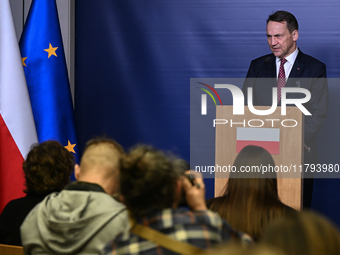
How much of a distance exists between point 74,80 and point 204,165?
66.3 inches

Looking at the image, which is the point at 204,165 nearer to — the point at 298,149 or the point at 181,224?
the point at 298,149

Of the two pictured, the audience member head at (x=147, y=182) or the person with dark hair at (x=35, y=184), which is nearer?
the audience member head at (x=147, y=182)

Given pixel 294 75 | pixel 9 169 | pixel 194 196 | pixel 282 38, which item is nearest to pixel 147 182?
pixel 194 196

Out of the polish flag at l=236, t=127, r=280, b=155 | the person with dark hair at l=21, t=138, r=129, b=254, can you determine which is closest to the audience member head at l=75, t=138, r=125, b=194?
the person with dark hair at l=21, t=138, r=129, b=254

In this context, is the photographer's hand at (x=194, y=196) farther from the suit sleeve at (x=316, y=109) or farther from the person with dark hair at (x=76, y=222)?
the suit sleeve at (x=316, y=109)

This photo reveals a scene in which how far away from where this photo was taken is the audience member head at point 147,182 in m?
1.11

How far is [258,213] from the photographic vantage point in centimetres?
175

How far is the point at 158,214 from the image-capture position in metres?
1.09

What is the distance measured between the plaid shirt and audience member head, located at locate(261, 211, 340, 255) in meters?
0.39

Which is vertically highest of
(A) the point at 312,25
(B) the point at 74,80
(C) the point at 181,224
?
(A) the point at 312,25

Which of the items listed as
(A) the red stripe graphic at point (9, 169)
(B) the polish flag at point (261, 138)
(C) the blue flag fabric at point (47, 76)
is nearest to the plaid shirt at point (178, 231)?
(B) the polish flag at point (261, 138)

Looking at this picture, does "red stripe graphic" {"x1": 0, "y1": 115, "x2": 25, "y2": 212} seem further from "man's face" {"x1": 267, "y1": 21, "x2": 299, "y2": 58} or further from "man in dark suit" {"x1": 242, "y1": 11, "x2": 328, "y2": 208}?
"man's face" {"x1": 267, "y1": 21, "x2": 299, "y2": 58}

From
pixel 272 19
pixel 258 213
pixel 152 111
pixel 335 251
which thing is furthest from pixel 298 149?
pixel 335 251

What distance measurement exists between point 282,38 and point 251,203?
234 cm
